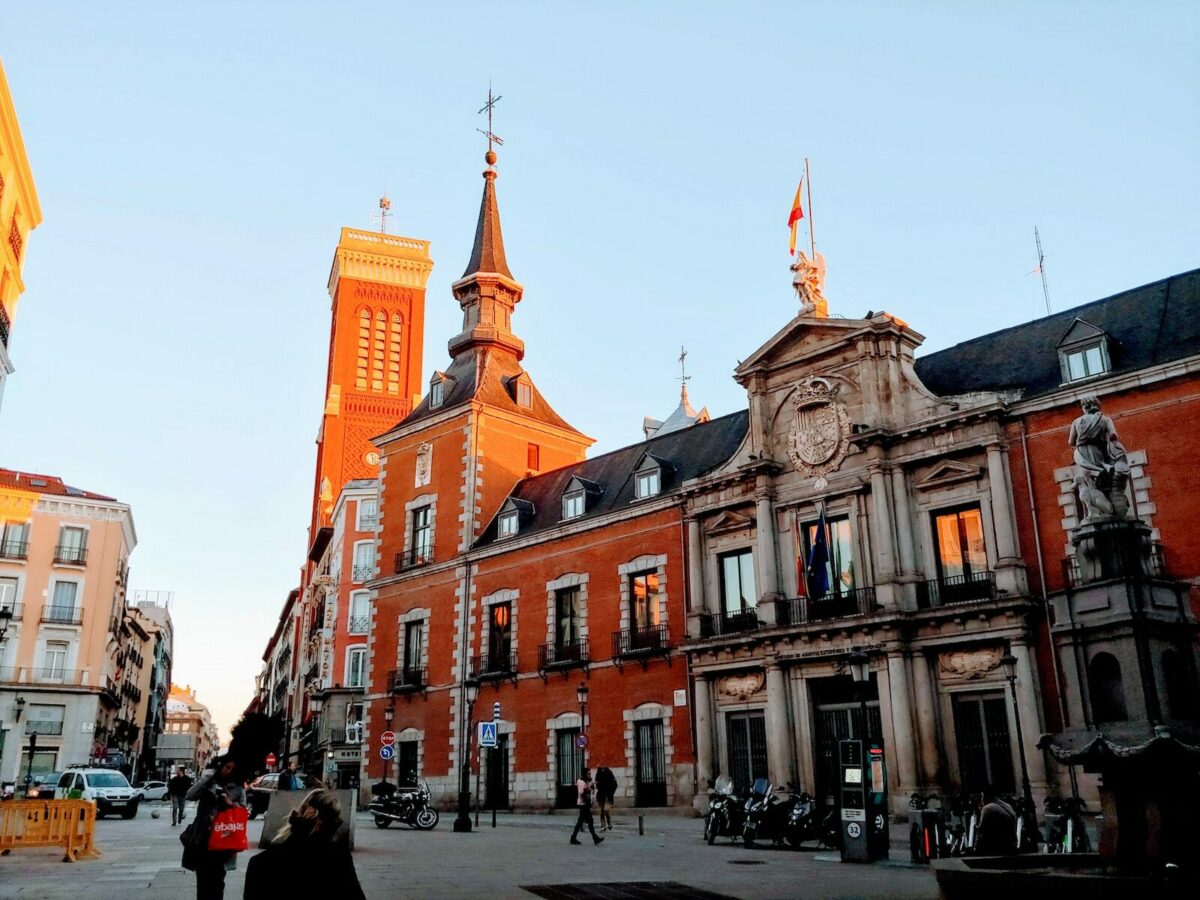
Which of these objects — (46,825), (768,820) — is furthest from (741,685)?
(46,825)

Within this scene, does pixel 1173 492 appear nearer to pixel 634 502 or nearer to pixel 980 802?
pixel 980 802

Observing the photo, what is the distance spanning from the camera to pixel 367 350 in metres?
71.8

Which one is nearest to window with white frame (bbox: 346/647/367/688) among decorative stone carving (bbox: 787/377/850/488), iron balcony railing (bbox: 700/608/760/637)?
iron balcony railing (bbox: 700/608/760/637)

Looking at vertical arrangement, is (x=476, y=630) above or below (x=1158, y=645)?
above

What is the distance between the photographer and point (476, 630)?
1369 inches

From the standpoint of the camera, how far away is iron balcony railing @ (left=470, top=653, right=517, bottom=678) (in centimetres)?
3300

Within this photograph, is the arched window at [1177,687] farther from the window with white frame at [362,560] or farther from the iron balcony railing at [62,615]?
the iron balcony railing at [62,615]

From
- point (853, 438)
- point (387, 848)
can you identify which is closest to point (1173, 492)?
point (853, 438)

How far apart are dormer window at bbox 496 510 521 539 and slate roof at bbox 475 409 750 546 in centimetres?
26

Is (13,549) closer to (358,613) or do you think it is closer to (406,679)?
(358,613)

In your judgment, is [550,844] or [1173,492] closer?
[550,844]

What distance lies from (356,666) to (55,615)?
1542 centimetres

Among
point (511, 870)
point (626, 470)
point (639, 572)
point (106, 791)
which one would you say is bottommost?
point (511, 870)

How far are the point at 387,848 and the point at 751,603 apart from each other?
1255 cm
